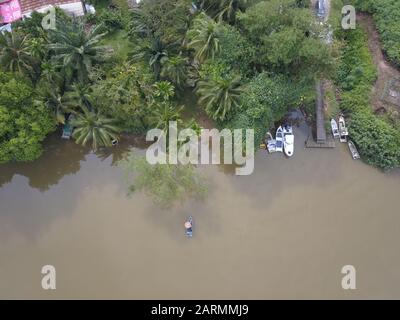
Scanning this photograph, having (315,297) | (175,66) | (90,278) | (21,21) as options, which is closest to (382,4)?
(175,66)

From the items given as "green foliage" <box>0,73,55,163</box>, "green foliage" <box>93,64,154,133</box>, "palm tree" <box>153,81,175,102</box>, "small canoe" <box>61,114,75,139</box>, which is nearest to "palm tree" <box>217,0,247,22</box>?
"palm tree" <box>153,81,175,102</box>

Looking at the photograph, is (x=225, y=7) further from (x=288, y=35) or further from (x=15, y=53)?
(x=15, y=53)

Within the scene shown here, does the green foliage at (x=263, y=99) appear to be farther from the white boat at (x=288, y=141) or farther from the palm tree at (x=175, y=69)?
the palm tree at (x=175, y=69)

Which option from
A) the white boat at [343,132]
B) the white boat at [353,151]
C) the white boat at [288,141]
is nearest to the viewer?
the white boat at [353,151]

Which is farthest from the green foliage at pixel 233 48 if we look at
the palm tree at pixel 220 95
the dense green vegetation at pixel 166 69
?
the palm tree at pixel 220 95

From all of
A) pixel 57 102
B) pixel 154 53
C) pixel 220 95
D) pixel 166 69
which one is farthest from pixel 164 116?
pixel 57 102

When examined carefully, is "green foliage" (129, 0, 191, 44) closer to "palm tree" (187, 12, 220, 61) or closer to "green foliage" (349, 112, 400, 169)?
"palm tree" (187, 12, 220, 61)

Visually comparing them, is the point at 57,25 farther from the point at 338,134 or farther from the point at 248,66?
the point at 338,134
